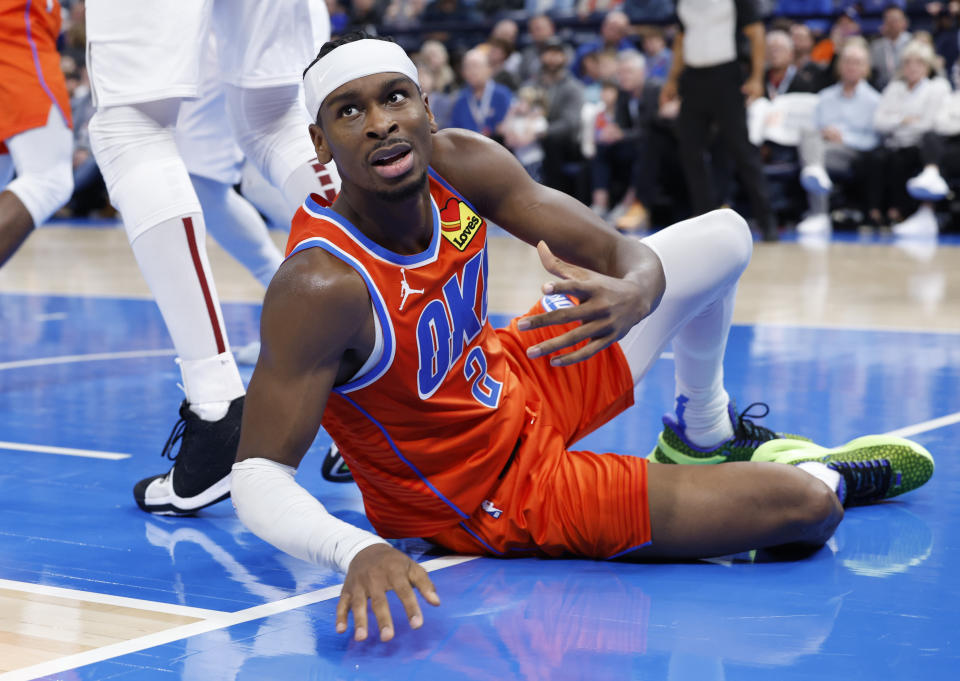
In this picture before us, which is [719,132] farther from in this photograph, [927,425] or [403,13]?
[927,425]

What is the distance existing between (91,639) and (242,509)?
0.30 metres

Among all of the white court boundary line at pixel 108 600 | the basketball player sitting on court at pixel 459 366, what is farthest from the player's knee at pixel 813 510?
the white court boundary line at pixel 108 600

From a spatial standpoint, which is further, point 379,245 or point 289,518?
point 379,245

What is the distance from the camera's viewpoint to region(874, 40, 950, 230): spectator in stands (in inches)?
396

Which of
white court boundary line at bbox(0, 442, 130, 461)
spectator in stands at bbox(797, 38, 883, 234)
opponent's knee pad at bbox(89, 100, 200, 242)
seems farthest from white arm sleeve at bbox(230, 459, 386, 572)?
spectator in stands at bbox(797, 38, 883, 234)

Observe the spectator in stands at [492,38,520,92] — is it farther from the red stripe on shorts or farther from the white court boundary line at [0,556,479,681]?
the white court boundary line at [0,556,479,681]

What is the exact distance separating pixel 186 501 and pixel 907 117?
858cm

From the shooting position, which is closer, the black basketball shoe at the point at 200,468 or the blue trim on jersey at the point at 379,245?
the blue trim on jersey at the point at 379,245

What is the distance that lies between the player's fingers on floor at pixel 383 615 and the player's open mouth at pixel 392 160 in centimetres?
71

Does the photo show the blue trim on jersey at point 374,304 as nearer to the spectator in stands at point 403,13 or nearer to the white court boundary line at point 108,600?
the white court boundary line at point 108,600

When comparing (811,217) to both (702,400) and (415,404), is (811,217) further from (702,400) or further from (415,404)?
(415,404)

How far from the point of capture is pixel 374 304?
7.12 ft

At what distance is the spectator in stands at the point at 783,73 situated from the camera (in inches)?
431

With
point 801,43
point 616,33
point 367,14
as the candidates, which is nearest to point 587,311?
point 801,43
